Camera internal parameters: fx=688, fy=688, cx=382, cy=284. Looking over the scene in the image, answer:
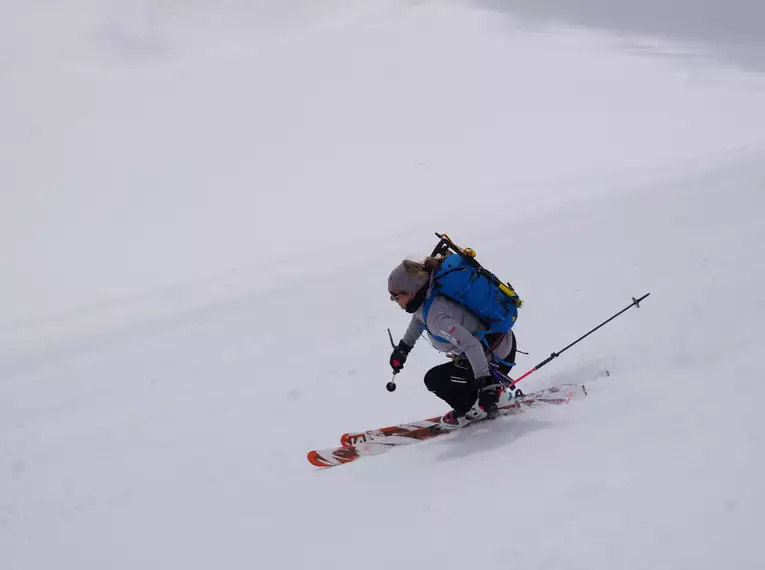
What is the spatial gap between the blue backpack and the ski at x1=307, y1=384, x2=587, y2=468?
0.95 meters

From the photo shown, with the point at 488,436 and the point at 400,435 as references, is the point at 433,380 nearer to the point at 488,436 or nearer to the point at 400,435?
the point at 488,436

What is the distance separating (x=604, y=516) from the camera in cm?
386

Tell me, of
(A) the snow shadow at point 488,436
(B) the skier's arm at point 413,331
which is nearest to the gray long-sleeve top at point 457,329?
(B) the skier's arm at point 413,331

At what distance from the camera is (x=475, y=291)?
5.11m

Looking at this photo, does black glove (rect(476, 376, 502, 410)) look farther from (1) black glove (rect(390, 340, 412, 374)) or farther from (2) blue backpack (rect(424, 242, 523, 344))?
(1) black glove (rect(390, 340, 412, 374))

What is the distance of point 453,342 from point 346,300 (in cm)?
509

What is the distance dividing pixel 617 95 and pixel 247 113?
504 inches

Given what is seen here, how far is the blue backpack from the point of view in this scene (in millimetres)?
5059

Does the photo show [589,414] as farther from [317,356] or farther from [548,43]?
[548,43]

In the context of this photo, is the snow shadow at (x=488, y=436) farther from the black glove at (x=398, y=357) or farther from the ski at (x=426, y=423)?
the black glove at (x=398, y=357)

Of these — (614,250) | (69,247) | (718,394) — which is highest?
(718,394)

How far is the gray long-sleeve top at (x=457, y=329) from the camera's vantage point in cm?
499

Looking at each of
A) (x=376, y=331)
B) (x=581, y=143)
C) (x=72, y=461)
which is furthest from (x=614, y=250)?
(x=581, y=143)

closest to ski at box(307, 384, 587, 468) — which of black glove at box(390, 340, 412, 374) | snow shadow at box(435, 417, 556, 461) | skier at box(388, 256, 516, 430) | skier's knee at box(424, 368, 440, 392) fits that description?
snow shadow at box(435, 417, 556, 461)
